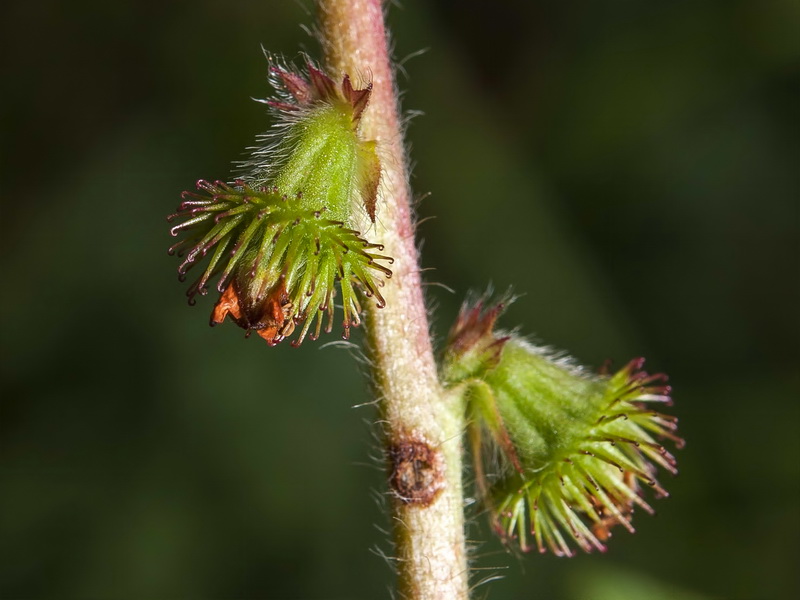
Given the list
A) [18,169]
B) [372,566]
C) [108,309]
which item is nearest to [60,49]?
[18,169]

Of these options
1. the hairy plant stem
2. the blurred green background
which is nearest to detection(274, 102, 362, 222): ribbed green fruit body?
the hairy plant stem

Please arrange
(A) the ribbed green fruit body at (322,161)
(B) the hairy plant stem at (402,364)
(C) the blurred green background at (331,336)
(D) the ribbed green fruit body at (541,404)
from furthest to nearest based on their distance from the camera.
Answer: (C) the blurred green background at (331,336)
(D) the ribbed green fruit body at (541,404)
(B) the hairy plant stem at (402,364)
(A) the ribbed green fruit body at (322,161)

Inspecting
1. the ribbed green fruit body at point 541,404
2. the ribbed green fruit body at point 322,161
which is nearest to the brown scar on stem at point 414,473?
the ribbed green fruit body at point 541,404

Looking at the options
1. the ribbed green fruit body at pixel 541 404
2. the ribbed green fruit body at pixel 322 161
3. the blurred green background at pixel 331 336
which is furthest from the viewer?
the blurred green background at pixel 331 336

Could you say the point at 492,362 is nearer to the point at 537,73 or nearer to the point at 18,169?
the point at 537,73

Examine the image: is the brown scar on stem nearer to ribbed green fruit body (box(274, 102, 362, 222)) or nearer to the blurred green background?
ribbed green fruit body (box(274, 102, 362, 222))

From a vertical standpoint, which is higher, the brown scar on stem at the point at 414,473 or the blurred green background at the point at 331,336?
the blurred green background at the point at 331,336

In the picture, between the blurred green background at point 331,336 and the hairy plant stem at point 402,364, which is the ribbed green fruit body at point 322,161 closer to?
the hairy plant stem at point 402,364

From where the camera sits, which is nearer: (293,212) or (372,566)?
(293,212)
